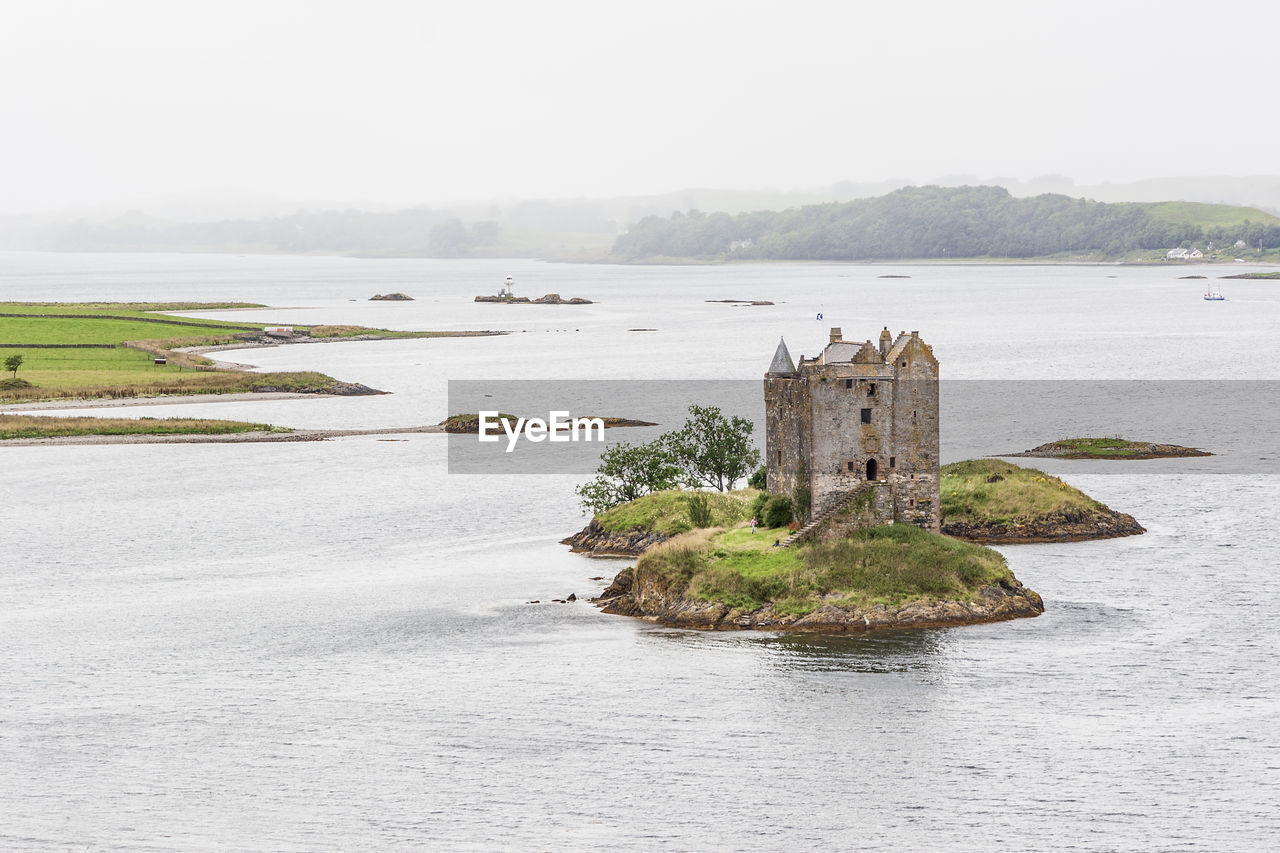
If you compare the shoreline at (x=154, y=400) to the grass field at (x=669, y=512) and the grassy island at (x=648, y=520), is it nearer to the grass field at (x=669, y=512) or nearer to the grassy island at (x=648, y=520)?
the grassy island at (x=648, y=520)

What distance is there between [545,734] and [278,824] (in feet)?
34.9

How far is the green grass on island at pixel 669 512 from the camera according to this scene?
258 feet

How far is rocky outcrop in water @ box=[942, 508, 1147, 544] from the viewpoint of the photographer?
275 feet

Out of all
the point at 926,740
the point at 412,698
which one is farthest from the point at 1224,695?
the point at 412,698

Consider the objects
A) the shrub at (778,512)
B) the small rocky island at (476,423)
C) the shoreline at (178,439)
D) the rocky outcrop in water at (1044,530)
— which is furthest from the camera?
the small rocky island at (476,423)

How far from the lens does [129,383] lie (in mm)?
159375

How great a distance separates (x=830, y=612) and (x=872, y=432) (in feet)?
30.5

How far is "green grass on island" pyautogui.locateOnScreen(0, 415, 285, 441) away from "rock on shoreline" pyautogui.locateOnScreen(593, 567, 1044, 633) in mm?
76087

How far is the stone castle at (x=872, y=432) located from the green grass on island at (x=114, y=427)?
7981 cm

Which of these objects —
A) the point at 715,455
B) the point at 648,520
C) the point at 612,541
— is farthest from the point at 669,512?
the point at 715,455

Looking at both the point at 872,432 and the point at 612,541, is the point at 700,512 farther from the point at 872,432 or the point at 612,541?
the point at 872,432

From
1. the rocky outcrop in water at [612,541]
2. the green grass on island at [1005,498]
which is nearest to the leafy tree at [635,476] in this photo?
the rocky outcrop in water at [612,541]

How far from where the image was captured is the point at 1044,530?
84.4m

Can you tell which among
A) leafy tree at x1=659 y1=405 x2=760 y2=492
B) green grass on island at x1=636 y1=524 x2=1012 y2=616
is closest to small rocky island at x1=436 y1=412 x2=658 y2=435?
leafy tree at x1=659 y1=405 x2=760 y2=492
